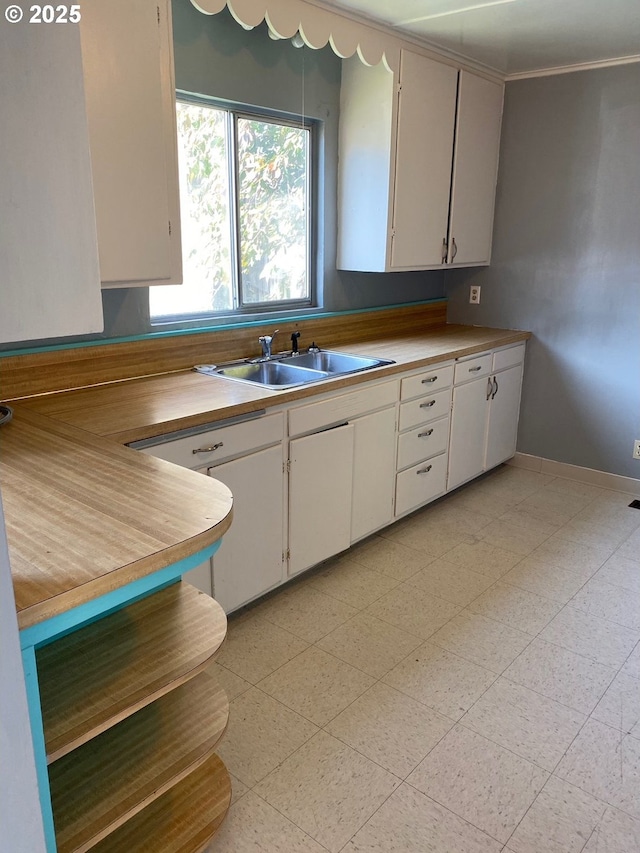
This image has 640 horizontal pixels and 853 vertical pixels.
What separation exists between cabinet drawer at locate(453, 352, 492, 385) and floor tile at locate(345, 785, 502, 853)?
7.10 feet

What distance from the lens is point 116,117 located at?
6.76ft

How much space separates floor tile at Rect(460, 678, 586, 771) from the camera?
1.92 meters

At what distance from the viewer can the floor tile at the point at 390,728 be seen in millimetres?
1893

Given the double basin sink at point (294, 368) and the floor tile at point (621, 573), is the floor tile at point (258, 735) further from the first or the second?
the floor tile at point (621, 573)

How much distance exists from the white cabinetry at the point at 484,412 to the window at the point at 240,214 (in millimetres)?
991

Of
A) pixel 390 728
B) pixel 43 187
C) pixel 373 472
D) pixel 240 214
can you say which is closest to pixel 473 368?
pixel 373 472

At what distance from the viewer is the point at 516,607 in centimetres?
266

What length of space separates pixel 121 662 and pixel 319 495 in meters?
1.42

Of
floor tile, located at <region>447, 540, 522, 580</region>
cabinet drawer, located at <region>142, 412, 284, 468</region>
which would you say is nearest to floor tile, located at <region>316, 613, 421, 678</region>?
floor tile, located at <region>447, 540, 522, 580</region>

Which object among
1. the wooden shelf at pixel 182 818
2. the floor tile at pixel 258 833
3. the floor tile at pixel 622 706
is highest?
the wooden shelf at pixel 182 818

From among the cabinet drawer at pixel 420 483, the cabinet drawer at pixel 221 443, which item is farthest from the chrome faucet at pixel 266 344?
the cabinet drawer at pixel 420 483

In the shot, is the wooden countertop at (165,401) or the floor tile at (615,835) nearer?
the floor tile at (615,835)

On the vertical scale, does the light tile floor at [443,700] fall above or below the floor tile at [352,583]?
below

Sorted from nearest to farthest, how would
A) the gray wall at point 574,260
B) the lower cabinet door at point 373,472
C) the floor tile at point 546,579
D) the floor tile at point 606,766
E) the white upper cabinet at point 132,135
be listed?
the floor tile at point 606,766
the white upper cabinet at point 132,135
the floor tile at point 546,579
the lower cabinet door at point 373,472
the gray wall at point 574,260
